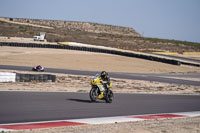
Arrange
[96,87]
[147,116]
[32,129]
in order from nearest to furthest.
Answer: [32,129] < [147,116] < [96,87]

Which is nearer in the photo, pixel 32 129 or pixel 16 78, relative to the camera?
pixel 32 129

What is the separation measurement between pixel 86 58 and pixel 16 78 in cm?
2482

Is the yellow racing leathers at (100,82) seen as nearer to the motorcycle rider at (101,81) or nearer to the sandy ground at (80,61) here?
the motorcycle rider at (101,81)

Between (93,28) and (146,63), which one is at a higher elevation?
(93,28)

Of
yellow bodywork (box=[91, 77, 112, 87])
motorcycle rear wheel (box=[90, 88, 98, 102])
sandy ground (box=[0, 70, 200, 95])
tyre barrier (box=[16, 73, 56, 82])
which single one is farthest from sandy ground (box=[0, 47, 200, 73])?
yellow bodywork (box=[91, 77, 112, 87])

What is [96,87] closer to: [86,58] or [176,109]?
[176,109]

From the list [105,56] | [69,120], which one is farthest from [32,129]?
[105,56]

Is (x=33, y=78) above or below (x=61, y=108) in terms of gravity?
above

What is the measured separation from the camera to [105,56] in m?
48.0

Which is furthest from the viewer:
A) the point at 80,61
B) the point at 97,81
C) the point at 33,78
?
the point at 80,61

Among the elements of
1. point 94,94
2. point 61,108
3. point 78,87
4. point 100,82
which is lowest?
point 78,87

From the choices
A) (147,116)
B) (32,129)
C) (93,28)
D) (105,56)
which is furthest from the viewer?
(93,28)

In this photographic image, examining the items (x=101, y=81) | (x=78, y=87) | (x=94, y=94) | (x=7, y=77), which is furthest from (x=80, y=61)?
(x=101, y=81)

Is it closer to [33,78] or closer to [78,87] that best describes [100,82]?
[78,87]
